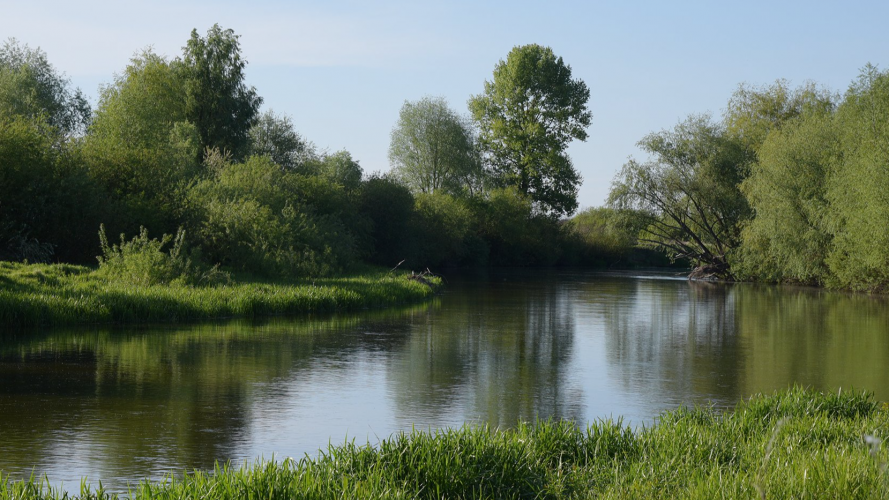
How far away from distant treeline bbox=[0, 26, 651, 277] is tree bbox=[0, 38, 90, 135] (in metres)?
0.18

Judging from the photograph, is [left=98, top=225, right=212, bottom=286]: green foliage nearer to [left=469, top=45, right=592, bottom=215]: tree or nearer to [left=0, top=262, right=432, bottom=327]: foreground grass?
[left=0, top=262, right=432, bottom=327]: foreground grass

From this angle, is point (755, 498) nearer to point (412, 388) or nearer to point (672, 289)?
point (412, 388)

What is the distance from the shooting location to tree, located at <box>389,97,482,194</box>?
72.9m

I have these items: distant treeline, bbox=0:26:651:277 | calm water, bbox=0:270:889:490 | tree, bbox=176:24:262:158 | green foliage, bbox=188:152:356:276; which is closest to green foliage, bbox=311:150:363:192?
distant treeline, bbox=0:26:651:277

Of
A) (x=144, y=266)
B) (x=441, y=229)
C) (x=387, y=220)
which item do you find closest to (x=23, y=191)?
(x=144, y=266)

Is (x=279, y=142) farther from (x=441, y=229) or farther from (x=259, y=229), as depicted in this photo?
(x=259, y=229)

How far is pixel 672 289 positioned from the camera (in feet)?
151

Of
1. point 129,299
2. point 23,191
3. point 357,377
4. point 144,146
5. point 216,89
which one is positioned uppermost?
point 216,89

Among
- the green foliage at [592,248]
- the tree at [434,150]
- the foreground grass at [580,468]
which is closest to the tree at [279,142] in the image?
the tree at [434,150]

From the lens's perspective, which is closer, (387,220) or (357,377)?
(357,377)

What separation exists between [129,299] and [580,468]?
1630 centimetres

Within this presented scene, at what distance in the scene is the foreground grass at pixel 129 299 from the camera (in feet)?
64.4

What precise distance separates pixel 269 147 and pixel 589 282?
2509 cm

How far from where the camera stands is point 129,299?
21.5 meters
